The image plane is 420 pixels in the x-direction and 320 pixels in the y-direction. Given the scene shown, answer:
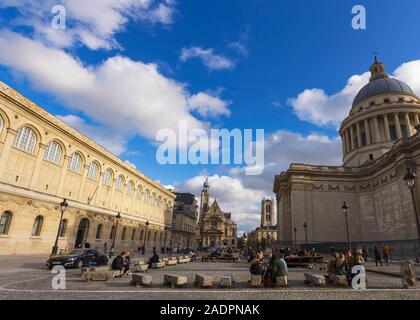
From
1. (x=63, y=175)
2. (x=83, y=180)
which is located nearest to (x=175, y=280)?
(x=63, y=175)

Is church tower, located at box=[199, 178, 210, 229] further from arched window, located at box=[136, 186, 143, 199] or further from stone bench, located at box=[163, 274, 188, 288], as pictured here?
stone bench, located at box=[163, 274, 188, 288]

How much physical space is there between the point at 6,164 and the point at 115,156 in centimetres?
1977

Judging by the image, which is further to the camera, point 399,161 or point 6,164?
point 399,161

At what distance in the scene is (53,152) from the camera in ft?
98.9

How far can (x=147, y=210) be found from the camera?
55625mm

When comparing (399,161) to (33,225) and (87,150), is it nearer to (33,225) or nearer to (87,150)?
(87,150)

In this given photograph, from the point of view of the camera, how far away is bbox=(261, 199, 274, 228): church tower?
5881 inches

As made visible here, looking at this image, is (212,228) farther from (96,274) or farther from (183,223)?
(96,274)

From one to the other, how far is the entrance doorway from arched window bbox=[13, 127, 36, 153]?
12803 mm

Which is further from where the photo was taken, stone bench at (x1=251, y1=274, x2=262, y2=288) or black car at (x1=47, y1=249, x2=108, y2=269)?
black car at (x1=47, y1=249, x2=108, y2=269)

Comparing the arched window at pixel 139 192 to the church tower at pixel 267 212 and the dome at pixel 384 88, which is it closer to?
the dome at pixel 384 88

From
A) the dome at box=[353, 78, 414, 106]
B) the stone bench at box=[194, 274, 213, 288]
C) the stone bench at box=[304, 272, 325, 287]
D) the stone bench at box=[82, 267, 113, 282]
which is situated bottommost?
the stone bench at box=[82, 267, 113, 282]

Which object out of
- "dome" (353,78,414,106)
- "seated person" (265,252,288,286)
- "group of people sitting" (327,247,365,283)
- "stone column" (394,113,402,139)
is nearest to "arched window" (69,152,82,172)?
"seated person" (265,252,288,286)

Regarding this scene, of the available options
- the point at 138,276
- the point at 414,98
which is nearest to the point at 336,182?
the point at 414,98
